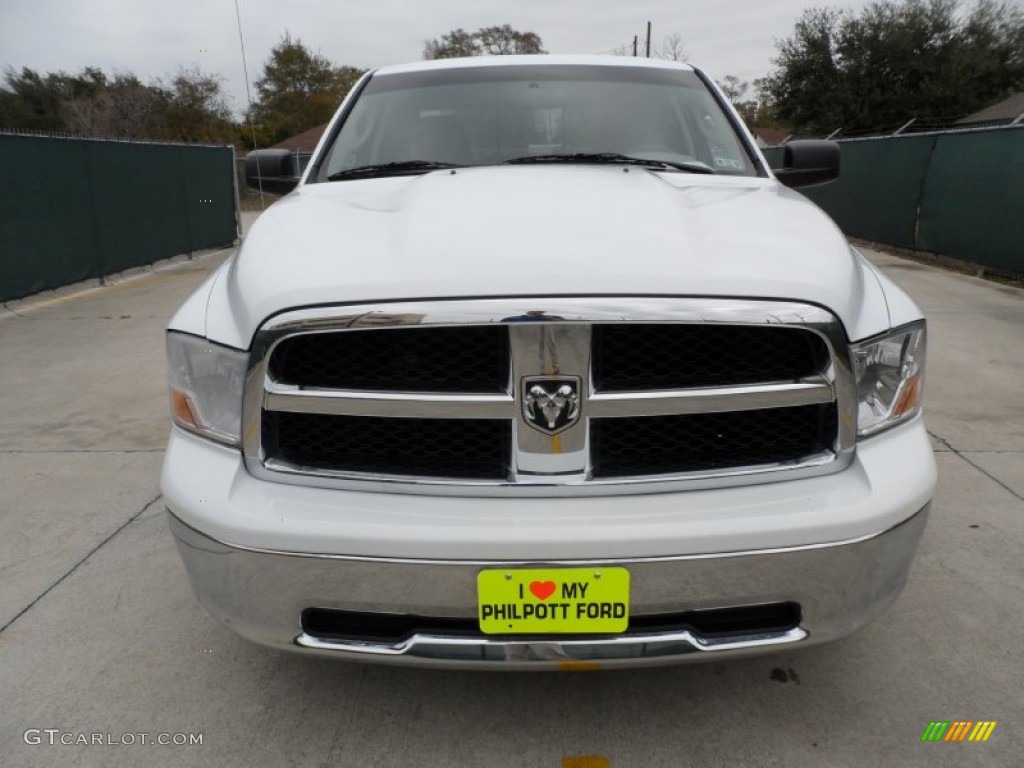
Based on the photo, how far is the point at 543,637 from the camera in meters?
1.67

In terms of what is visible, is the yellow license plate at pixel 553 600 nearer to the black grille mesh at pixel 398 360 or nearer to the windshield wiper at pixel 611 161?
the black grille mesh at pixel 398 360

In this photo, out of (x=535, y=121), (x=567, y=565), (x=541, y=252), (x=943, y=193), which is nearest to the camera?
(x=567, y=565)

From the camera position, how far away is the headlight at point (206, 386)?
180 centimetres

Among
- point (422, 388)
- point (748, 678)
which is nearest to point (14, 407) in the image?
point (422, 388)

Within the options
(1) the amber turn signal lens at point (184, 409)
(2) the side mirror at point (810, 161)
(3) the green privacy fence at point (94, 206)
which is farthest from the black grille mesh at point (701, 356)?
(3) the green privacy fence at point (94, 206)

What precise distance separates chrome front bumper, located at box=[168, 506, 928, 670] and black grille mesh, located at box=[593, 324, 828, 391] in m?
0.37

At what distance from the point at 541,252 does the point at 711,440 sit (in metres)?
0.57

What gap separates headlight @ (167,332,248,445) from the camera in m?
1.80

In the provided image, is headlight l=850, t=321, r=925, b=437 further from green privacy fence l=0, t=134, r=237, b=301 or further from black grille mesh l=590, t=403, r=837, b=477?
green privacy fence l=0, t=134, r=237, b=301

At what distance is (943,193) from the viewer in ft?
35.2

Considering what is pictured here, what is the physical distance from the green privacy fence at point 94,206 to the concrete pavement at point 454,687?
5.94m

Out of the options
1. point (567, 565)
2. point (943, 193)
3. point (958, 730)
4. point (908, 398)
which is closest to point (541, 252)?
point (567, 565)

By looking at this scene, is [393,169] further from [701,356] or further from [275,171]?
[701,356]

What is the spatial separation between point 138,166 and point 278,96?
53.2m
